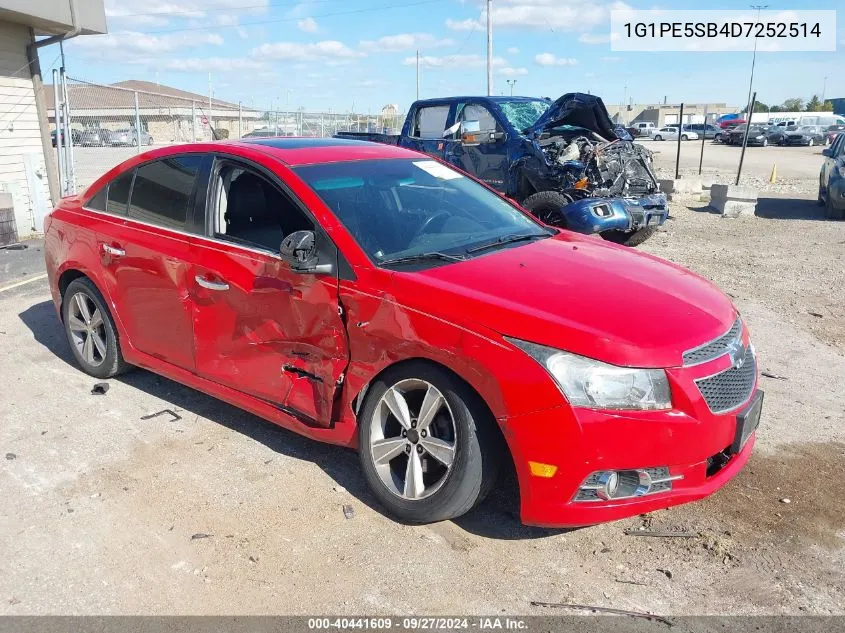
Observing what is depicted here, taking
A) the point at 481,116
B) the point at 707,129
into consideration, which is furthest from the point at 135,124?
the point at 707,129

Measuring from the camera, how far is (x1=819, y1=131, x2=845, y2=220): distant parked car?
13.5 meters

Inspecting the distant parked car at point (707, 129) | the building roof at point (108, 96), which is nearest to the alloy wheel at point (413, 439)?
the building roof at point (108, 96)

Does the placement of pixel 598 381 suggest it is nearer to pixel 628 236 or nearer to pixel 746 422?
pixel 746 422

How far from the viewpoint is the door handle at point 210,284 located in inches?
162

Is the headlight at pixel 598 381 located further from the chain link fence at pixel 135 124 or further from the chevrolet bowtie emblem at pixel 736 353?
the chain link fence at pixel 135 124

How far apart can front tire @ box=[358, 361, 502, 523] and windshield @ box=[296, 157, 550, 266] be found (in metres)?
0.66

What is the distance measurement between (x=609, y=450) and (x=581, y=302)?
0.67 m

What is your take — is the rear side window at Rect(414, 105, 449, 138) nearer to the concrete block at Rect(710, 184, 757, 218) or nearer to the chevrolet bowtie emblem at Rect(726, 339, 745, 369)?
the concrete block at Rect(710, 184, 757, 218)

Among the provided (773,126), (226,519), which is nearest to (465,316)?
(226,519)

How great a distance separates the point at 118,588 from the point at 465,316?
183cm

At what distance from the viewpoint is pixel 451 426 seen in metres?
3.31

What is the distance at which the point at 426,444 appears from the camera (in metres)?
3.36

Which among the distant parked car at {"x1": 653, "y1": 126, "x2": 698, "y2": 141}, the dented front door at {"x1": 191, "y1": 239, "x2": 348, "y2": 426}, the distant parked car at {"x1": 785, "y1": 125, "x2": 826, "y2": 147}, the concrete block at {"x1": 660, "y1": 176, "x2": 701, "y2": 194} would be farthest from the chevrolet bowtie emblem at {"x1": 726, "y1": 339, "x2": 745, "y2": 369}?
the distant parked car at {"x1": 653, "y1": 126, "x2": 698, "y2": 141}

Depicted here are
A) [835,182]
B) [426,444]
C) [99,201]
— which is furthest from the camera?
[835,182]
